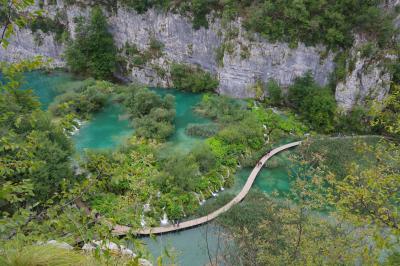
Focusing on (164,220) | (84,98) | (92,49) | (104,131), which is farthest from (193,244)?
(92,49)

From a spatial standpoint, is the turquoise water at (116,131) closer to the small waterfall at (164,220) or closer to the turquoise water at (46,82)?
the small waterfall at (164,220)

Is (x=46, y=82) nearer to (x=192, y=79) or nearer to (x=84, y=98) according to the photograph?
(x=84, y=98)

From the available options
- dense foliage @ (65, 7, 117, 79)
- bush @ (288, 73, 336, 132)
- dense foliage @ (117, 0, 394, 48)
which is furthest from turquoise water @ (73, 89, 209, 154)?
dense foliage @ (117, 0, 394, 48)

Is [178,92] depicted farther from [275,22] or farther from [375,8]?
[375,8]

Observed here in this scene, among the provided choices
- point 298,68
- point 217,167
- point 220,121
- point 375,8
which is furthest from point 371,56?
point 217,167

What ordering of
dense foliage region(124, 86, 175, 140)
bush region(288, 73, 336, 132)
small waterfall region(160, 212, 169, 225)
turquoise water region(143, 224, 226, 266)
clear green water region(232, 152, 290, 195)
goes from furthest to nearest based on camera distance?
1. bush region(288, 73, 336, 132)
2. dense foliage region(124, 86, 175, 140)
3. clear green water region(232, 152, 290, 195)
4. small waterfall region(160, 212, 169, 225)
5. turquoise water region(143, 224, 226, 266)

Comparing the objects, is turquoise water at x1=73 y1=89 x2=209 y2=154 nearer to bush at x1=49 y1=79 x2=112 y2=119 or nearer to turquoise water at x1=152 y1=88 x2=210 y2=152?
turquoise water at x1=152 y1=88 x2=210 y2=152

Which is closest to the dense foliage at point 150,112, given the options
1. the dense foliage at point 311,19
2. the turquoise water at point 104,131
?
the turquoise water at point 104,131
